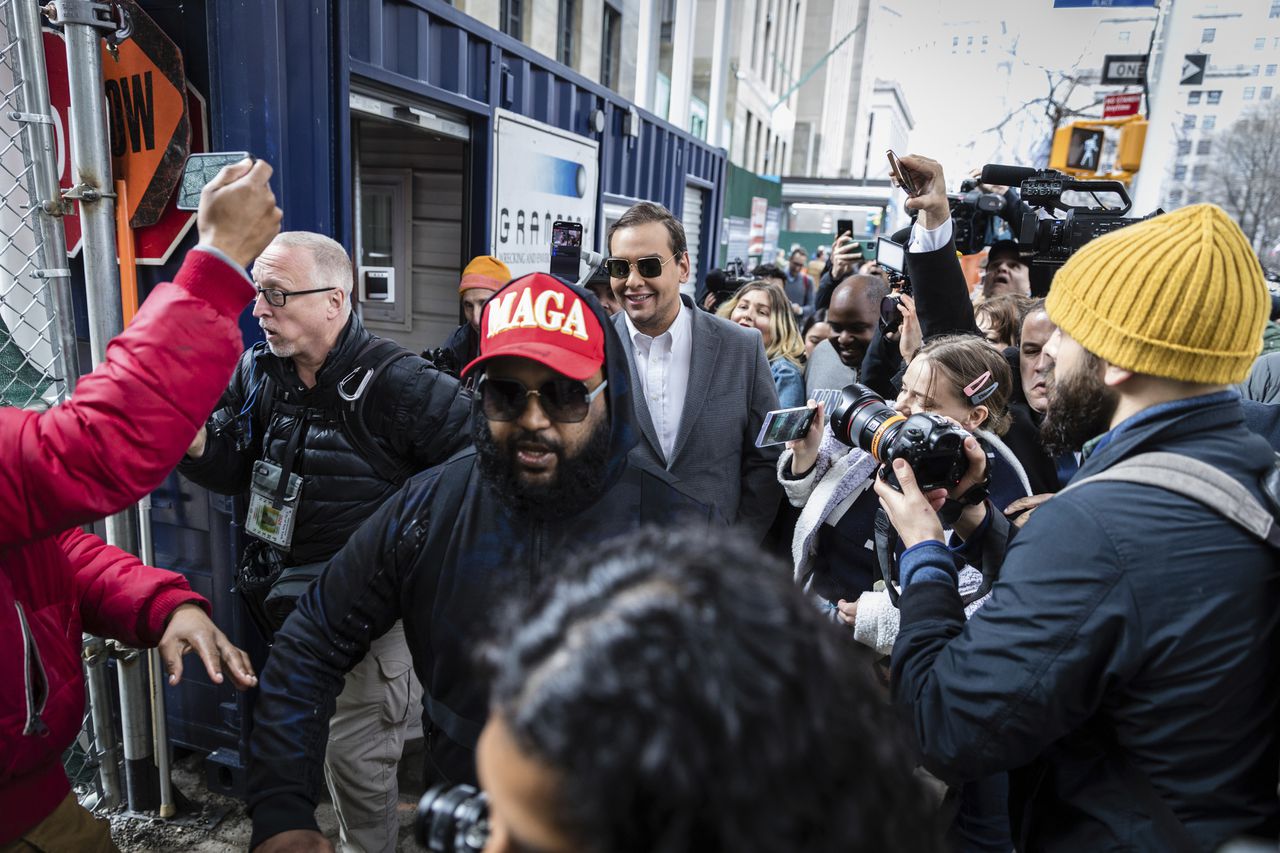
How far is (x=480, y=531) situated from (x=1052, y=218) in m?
2.60

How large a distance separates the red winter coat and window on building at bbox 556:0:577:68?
10.5 meters

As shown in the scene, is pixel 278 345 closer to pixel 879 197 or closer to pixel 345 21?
pixel 345 21

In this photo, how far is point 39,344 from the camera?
7.45 feet

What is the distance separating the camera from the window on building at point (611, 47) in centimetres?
1205

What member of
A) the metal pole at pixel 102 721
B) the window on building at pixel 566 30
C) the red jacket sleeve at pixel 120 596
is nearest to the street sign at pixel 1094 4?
the window on building at pixel 566 30

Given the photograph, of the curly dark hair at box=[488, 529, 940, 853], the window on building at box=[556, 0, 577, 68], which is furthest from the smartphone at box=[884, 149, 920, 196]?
the window on building at box=[556, 0, 577, 68]

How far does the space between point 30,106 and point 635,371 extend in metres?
1.83

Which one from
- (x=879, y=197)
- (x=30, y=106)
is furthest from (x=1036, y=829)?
(x=879, y=197)

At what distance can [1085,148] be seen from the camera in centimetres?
1002

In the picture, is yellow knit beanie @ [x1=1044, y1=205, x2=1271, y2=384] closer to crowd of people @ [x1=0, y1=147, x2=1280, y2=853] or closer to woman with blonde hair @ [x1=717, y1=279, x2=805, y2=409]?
crowd of people @ [x1=0, y1=147, x2=1280, y2=853]

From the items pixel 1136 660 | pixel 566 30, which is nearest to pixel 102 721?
pixel 1136 660

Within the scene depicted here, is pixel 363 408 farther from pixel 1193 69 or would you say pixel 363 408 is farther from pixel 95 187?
pixel 1193 69

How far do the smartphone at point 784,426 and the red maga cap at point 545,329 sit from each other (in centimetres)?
73

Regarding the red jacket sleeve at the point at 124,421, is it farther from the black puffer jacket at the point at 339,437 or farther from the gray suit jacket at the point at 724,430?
the gray suit jacket at the point at 724,430
